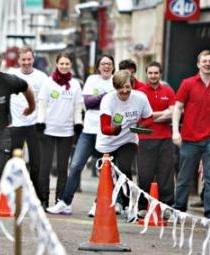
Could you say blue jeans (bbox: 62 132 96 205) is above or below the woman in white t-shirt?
below

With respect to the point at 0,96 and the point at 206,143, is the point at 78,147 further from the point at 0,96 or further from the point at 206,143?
the point at 0,96

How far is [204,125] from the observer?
11852 mm

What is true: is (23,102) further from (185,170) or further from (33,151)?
(185,170)

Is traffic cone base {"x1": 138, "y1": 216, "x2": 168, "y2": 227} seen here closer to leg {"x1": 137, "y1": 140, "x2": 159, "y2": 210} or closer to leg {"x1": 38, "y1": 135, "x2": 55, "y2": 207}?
leg {"x1": 137, "y1": 140, "x2": 159, "y2": 210}

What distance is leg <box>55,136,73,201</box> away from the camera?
1278 centimetres

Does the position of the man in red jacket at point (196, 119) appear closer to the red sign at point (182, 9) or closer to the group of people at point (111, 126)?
the group of people at point (111, 126)

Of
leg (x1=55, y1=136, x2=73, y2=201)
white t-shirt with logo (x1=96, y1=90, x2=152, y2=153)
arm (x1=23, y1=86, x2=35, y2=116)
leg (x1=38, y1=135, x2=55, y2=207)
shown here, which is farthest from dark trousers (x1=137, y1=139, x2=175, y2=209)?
arm (x1=23, y1=86, x2=35, y2=116)

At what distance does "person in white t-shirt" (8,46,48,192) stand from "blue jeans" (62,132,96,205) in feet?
1.60

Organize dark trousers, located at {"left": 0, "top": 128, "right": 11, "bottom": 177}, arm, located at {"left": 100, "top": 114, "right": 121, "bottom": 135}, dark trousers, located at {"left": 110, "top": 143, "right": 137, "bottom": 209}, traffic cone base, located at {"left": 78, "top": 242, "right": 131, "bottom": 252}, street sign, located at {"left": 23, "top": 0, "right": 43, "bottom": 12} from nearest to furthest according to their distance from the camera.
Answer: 1. traffic cone base, located at {"left": 78, "top": 242, "right": 131, "bottom": 252}
2. dark trousers, located at {"left": 0, "top": 128, "right": 11, "bottom": 177}
3. arm, located at {"left": 100, "top": 114, "right": 121, "bottom": 135}
4. dark trousers, located at {"left": 110, "top": 143, "right": 137, "bottom": 209}
5. street sign, located at {"left": 23, "top": 0, "right": 43, "bottom": 12}

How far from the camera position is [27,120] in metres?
12.9

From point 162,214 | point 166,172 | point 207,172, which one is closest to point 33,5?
point 166,172

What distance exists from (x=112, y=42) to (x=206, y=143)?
2554cm

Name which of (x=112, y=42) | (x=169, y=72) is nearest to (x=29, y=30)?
(x=112, y=42)

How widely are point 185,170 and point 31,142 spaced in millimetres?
1920
